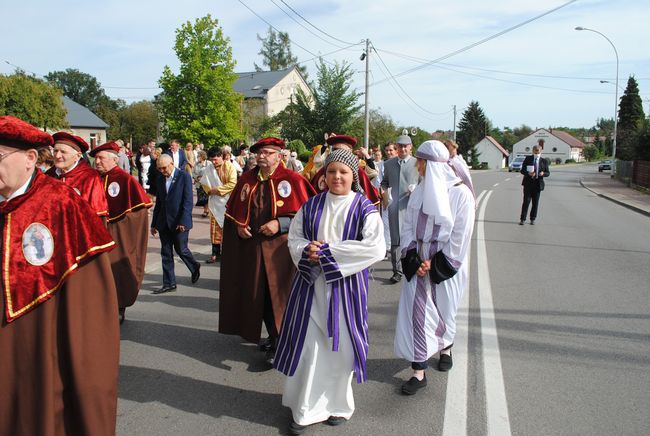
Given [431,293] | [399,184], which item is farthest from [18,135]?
[399,184]

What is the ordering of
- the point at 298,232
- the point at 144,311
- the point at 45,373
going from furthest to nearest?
the point at 144,311, the point at 298,232, the point at 45,373

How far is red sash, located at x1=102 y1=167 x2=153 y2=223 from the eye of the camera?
5.99 metres

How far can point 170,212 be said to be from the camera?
7016 millimetres

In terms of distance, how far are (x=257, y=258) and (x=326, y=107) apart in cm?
3344

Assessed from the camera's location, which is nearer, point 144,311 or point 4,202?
point 4,202

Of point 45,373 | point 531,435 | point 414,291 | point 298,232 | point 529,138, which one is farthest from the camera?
point 529,138

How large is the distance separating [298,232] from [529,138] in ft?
405

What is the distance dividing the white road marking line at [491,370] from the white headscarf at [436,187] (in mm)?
1259

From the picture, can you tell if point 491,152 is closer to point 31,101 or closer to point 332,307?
point 31,101

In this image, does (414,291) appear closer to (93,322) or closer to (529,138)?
(93,322)

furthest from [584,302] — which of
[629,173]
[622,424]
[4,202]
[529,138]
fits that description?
[529,138]

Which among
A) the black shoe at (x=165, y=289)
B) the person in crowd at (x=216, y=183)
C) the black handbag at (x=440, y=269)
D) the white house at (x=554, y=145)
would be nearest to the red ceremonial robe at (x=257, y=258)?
the black handbag at (x=440, y=269)

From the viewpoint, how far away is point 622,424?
3588 millimetres

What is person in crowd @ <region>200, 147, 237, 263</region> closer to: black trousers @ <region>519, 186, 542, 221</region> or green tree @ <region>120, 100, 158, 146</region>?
black trousers @ <region>519, 186, 542, 221</region>
